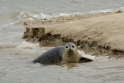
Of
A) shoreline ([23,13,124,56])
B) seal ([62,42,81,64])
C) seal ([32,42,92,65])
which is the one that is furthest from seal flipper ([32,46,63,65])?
shoreline ([23,13,124,56])

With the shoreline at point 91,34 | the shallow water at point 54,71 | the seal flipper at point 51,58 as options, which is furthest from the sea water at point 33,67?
the shoreline at point 91,34

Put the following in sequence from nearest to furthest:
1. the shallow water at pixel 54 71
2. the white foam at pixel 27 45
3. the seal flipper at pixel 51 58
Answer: the shallow water at pixel 54 71, the seal flipper at pixel 51 58, the white foam at pixel 27 45

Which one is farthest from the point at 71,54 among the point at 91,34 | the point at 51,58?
the point at 91,34

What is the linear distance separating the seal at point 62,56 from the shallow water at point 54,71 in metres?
0.34

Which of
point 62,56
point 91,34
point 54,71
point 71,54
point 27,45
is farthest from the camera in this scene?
point 27,45

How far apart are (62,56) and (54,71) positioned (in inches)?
47.2

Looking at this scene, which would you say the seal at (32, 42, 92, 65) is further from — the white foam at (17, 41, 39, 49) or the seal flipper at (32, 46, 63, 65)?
the white foam at (17, 41, 39, 49)

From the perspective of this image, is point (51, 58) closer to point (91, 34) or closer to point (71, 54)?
point (71, 54)

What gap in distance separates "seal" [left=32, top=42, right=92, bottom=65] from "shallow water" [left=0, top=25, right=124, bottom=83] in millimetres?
338

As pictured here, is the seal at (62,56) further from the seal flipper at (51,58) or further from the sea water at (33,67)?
the sea water at (33,67)

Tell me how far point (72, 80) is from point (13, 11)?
41.9 feet

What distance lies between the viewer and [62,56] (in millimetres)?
9789

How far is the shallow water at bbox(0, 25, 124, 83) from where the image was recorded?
7.79 m

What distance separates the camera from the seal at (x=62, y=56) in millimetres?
9602
